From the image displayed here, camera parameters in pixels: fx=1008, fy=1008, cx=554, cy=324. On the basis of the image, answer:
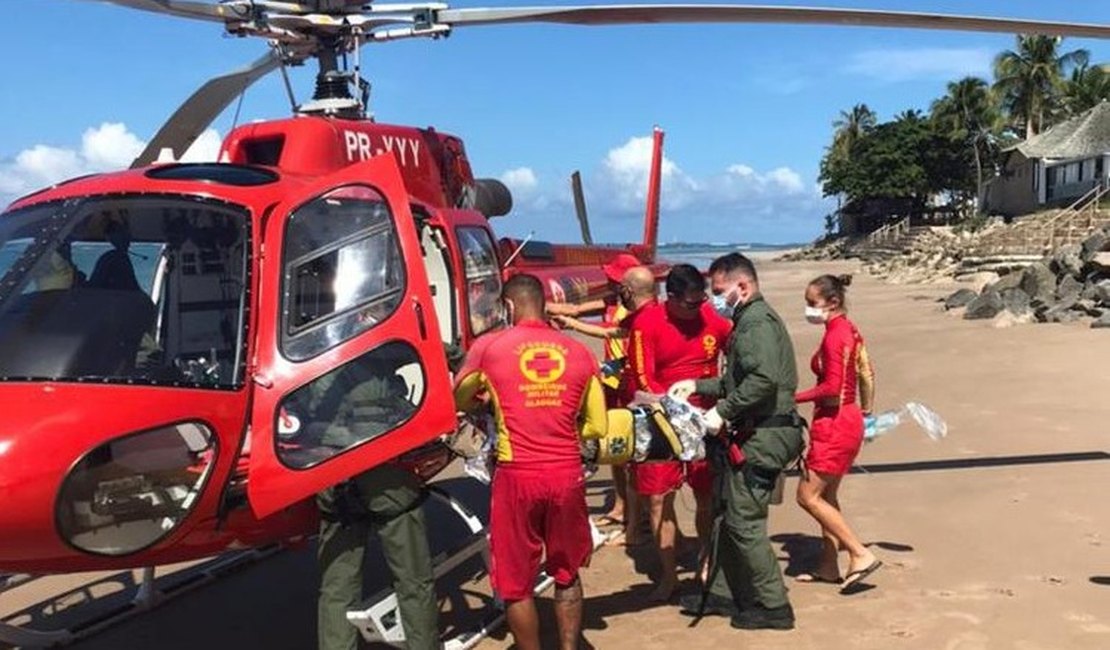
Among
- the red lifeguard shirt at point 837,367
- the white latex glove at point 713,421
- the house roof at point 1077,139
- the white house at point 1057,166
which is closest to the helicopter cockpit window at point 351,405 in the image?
the white latex glove at point 713,421

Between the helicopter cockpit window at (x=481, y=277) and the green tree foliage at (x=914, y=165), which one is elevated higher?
the green tree foliage at (x=914, y=165)

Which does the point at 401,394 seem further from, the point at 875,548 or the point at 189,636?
the point at 875,548

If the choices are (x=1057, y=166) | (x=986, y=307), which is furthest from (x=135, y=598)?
(x=1057, y=166)

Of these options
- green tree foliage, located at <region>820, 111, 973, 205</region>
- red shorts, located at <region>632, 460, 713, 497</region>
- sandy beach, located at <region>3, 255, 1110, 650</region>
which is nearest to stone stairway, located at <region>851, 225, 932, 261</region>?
green tree foliage, located at <region>820, 111, 973, 205</region>

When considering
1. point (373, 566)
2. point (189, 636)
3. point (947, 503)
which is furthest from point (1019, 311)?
point (189, 636)

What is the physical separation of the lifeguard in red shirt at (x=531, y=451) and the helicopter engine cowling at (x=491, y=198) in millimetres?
3640

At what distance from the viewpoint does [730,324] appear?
5.86 m

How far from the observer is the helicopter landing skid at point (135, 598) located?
5.18 meters

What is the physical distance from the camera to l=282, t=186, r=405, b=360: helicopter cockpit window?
4062mm

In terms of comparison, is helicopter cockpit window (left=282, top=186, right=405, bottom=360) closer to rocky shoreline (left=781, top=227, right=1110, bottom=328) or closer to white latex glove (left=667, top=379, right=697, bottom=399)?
white latex glove (left=667, top=379, right=697, bottom=399)

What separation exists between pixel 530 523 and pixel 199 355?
1.52 meters

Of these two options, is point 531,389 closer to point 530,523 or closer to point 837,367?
point 530,523

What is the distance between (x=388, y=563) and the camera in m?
4.30

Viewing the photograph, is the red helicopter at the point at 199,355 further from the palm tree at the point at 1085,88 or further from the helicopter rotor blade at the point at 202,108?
the palm tree at the point at 1085,88
